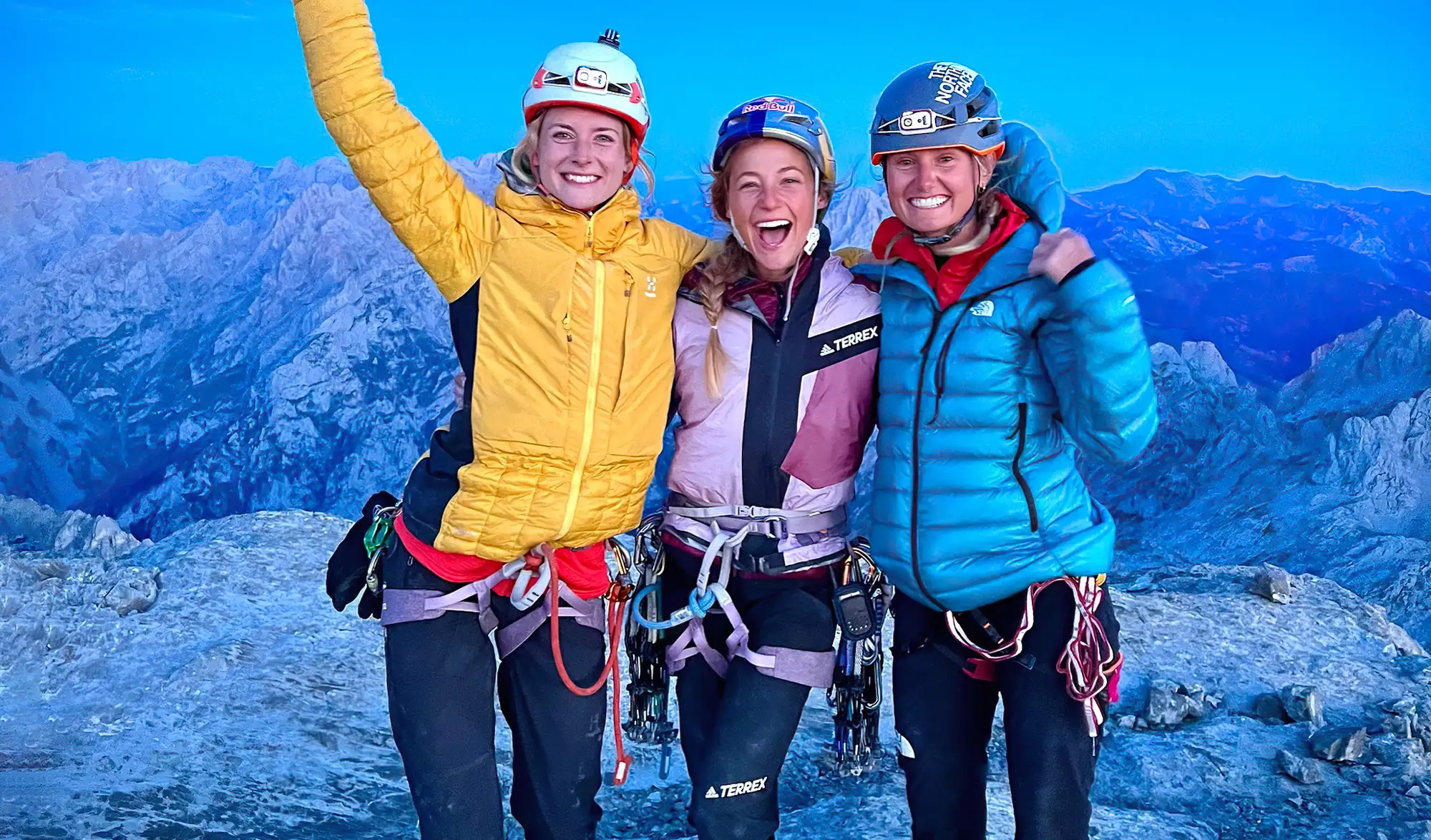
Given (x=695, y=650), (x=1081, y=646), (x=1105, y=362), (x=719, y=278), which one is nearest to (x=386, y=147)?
(x=719, y=278)

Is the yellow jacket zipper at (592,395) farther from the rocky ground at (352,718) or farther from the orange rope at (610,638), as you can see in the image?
the rocky ground at (352,718)

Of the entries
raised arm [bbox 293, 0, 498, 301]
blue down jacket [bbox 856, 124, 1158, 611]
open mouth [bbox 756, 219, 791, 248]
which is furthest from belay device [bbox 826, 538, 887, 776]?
raised arm [bbox 293, 0, 498, 301]

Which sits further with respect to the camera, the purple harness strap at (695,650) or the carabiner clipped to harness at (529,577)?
the purple harness strap at (695,650)

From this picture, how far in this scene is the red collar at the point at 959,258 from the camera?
10.5 ft

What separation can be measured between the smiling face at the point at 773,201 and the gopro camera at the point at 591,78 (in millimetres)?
509

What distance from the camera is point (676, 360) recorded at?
11.5ft

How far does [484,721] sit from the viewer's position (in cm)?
336

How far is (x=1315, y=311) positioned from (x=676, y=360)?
34.7 ft

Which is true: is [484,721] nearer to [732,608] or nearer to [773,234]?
[732,608]

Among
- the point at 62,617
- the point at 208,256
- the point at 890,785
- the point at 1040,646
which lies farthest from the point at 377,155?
the point at 208,256

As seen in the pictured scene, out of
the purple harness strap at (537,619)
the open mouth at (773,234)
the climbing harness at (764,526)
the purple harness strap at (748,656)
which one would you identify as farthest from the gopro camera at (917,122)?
the purple harness strap at (537,619)

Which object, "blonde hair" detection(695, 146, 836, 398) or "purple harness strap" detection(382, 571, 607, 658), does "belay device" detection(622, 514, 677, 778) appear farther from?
"blonde hair" detection(695, 146, 836, 398)

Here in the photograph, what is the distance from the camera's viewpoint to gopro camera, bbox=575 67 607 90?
3.32 meters

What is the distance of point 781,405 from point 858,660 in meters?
1.04
